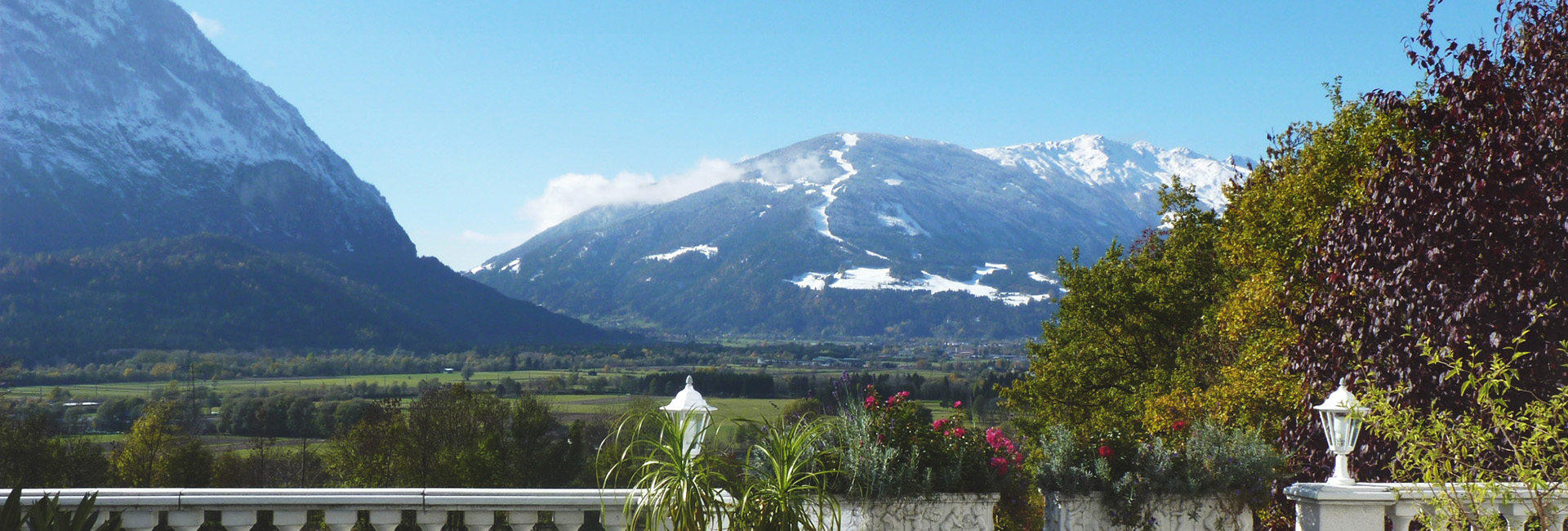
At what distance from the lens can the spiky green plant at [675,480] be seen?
4.86 metres

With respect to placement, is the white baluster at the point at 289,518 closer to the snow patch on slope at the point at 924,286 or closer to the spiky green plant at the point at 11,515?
the spiky green plant at the point at 11,515

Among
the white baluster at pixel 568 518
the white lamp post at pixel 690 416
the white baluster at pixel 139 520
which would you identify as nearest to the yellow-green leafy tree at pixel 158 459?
the white baluster at pixel 139 520

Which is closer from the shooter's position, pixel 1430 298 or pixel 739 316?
pixel 1430 298

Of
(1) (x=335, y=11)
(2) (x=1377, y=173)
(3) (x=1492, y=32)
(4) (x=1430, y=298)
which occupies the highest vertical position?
(1) (x=335, y=11)

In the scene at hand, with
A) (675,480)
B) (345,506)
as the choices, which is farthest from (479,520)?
(675,480)

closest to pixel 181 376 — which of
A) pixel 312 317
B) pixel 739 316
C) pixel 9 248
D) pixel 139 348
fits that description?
pixel 139 348

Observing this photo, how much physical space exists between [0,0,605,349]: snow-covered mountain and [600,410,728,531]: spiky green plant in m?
110

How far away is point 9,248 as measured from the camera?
10900 cm

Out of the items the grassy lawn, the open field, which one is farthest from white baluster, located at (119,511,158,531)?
the open field

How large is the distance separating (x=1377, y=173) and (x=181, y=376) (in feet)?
328

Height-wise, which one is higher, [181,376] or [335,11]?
[335,11]

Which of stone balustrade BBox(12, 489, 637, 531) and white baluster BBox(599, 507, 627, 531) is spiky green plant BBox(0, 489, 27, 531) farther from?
white baluster BBox(599, 507, 627, 531)

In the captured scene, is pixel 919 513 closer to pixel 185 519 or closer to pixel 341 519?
pixel 341 519

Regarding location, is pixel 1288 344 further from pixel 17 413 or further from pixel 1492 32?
pixel 17 413
